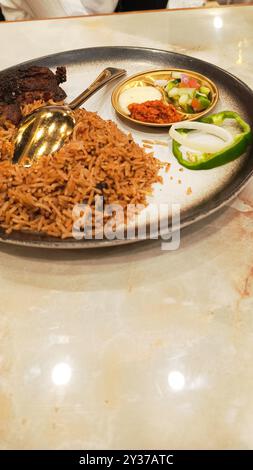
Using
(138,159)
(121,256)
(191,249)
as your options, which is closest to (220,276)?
(191,249)

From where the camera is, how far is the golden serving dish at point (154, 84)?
6.04ft

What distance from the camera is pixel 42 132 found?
67.7 inches

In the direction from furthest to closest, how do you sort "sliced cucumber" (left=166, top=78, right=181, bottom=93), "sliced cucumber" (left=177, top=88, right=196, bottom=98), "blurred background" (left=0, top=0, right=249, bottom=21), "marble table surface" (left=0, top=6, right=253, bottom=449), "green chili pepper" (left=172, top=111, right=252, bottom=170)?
"blurred background" (left=0, top=0, right=249, bottom=21), "sliced cucumber" (left=166, top=78, right=181, bottom=93), "sliced cucumber" (left=177, top=88, right=196, bottom=98), "green chili pepper" (left=172, top=111, right=252, bottom=170), "marble table surface" (left=0, top=6, right=253, bottom=449)

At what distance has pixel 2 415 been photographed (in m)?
1.10

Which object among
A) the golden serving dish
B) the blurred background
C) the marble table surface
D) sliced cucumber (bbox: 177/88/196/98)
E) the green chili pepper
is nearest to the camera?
the marble table surface

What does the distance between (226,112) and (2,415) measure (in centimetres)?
145

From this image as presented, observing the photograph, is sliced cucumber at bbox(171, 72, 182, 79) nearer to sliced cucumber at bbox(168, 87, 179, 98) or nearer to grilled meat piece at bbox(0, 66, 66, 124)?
sliced cucumber at bbox(168, 87, 179, 98)

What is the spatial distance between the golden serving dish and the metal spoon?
9.9 inches

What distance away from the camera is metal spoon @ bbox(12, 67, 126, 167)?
5.41 ft

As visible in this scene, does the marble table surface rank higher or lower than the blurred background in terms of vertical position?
lower

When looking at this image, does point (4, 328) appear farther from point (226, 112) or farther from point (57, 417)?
point (226, 112)

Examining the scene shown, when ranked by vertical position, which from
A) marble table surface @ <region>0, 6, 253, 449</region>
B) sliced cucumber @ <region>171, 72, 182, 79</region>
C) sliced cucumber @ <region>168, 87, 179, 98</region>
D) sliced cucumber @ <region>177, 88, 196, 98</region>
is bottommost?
marble table surface @ <region>0, 6, 253, 449</region>

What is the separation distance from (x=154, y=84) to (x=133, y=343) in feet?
4.65

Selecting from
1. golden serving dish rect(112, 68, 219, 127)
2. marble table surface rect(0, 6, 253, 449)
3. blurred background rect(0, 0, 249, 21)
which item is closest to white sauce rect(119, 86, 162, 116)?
golden serving dish rect(112, 68, 219, 127)
